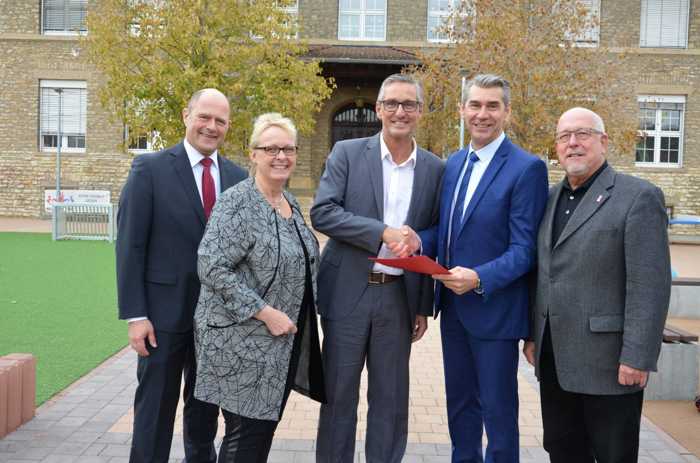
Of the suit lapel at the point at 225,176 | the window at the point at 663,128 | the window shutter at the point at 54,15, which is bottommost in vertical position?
the suit lapel at the point at 225,176

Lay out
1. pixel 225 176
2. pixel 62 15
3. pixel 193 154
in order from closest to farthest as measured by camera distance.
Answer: pixel 193 154 < pixel 225 176 < pixel 62 15

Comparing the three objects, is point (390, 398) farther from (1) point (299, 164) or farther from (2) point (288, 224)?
(1) point (299, 164)

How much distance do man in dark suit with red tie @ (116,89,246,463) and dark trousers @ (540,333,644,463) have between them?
6.06 feet

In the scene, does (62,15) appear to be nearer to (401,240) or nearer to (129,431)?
(129,431)

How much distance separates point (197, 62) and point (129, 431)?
48.2 feet

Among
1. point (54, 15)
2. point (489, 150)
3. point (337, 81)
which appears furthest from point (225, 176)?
point (54, 15)

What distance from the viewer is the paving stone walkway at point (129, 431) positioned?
14.0 feet

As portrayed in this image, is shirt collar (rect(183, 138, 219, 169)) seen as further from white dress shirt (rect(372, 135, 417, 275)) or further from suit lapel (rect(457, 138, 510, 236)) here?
suit lapel (rect(457, 138, 510, 236))

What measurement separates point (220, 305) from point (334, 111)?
22.3 metres

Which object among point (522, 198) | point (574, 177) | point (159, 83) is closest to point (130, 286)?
point (522, 198)

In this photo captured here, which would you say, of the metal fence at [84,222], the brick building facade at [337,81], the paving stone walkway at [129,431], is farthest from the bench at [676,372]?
the brick building facade at [337,81]

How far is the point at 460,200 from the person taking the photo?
11.5 feet

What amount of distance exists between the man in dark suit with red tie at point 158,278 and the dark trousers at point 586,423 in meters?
1.85

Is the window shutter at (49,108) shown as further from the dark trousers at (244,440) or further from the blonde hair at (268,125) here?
the dark trousers at (244,440)
